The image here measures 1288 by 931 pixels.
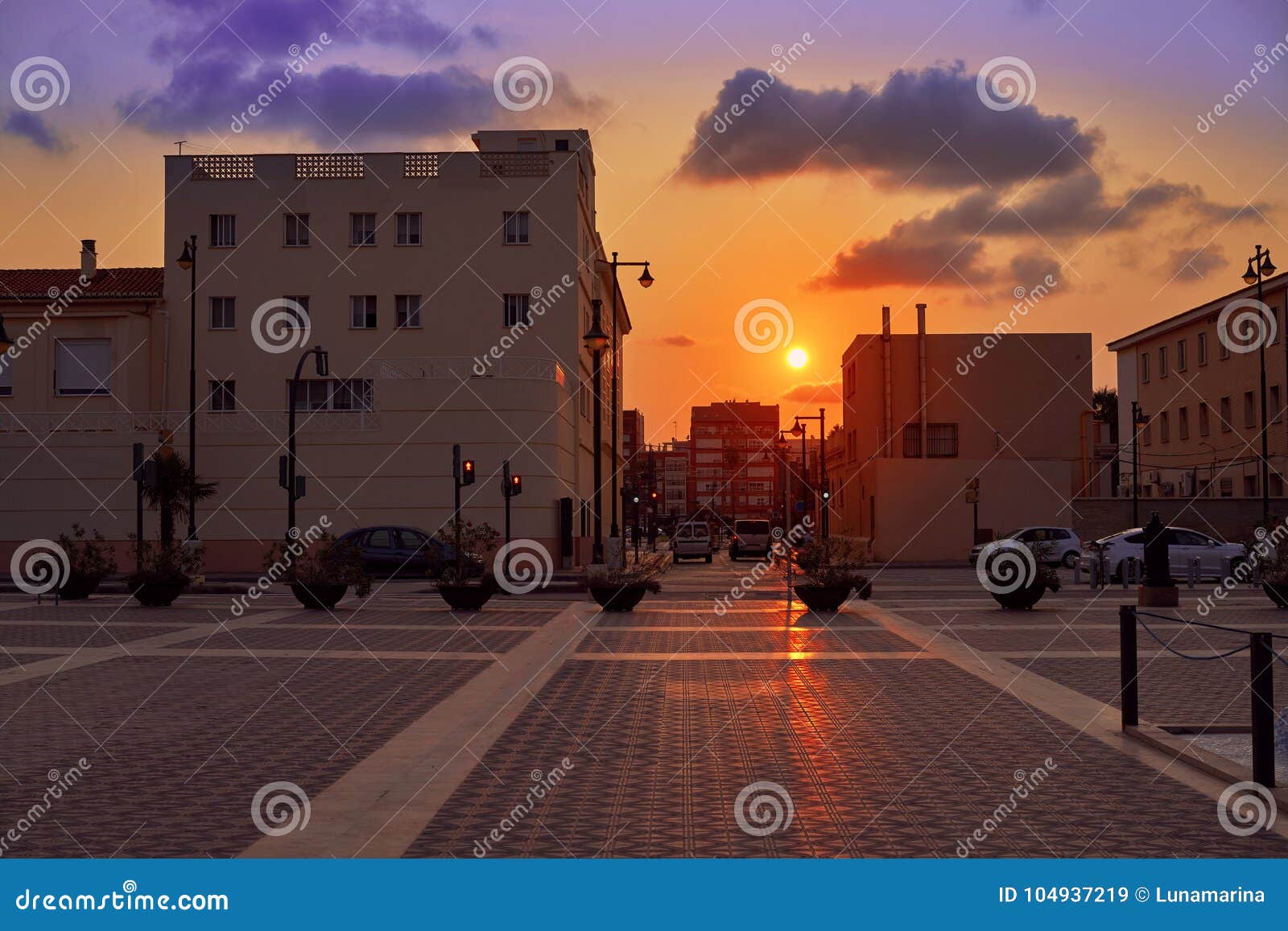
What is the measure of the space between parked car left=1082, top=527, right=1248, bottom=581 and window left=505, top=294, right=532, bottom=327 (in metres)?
23.1

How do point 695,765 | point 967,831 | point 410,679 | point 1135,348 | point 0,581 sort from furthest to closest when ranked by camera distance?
point 1135,348 → point 0,581 → point 410,679 → point 695,765 → point 967,831

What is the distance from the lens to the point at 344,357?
48406mm

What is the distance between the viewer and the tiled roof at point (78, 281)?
49.1 m

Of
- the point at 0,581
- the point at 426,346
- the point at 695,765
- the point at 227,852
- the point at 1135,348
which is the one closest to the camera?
the point at 227,852

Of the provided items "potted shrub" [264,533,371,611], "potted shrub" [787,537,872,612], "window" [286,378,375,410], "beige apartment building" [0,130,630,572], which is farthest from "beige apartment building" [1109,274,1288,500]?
"potted shrub" [264,533,371,611]

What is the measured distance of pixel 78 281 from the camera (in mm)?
52000

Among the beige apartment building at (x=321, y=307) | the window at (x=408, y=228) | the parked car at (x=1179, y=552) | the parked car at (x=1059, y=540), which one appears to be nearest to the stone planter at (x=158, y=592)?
the beige apartment building at (x=321, y=307)

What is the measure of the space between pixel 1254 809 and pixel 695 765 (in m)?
3.31

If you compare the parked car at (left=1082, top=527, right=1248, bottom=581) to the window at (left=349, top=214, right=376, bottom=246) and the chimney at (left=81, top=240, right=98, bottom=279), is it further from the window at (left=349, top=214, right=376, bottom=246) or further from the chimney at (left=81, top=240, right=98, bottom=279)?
the chimney at (left=81, top=240, right=98, bottom=279)

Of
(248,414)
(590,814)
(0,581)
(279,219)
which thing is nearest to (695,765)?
(590,814)

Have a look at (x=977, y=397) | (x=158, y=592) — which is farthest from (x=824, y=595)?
(x=977, y=397)

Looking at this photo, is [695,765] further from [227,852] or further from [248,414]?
[248,414]

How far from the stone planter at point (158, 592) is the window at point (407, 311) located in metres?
24.3

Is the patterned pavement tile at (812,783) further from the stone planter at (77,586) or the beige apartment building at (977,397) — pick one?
the beige apartment building at (977,397)
